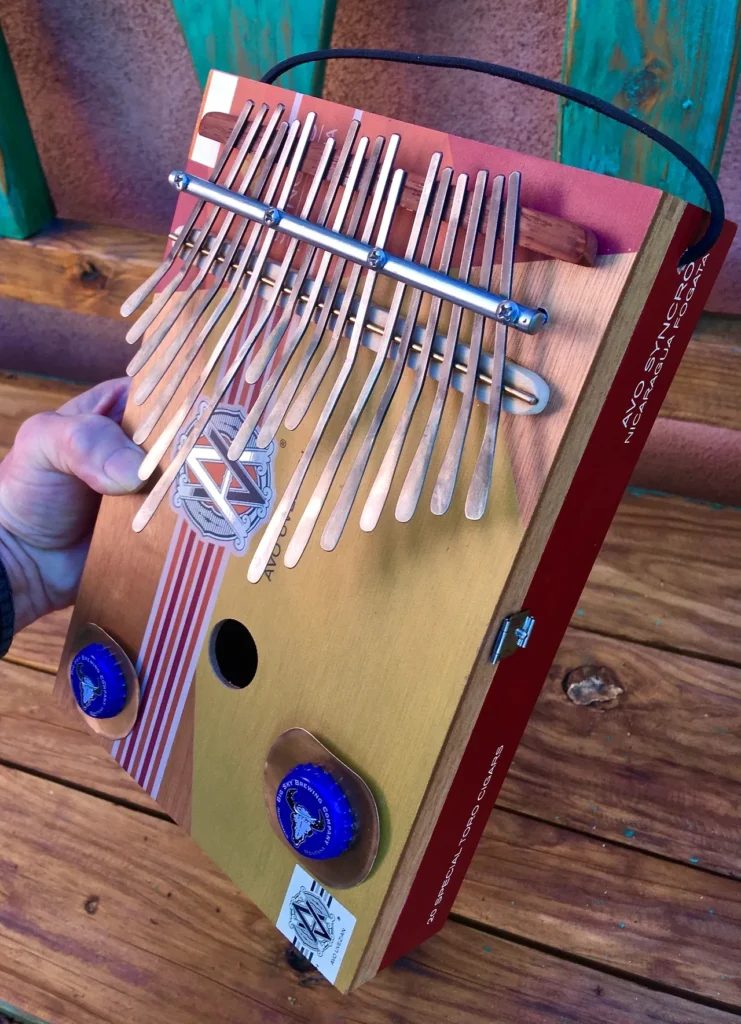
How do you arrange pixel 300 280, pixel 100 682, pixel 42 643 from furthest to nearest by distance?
pixel 42 643 < pixel 100 682 < pixel 300 280

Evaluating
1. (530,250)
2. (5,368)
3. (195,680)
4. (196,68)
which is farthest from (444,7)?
(5,368)

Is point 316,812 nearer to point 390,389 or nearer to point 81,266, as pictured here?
point 390,389

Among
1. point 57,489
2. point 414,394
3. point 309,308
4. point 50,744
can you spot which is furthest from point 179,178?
point 50,744

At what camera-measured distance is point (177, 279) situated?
63 centimetres

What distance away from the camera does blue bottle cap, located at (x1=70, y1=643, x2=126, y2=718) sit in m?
0.67

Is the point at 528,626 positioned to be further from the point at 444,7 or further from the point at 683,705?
Result: the point at 444,7

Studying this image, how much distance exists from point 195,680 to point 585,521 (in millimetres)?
338

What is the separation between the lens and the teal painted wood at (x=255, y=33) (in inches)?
30.0

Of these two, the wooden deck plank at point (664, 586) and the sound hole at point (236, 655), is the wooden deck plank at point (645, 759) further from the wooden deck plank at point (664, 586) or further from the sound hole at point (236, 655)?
the sound hole at point (236, 655)

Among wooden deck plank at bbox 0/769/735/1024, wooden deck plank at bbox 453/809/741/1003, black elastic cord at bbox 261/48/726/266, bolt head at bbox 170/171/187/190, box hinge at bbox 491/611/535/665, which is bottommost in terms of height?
wooden deck plank at bbox 0/769/735/1024

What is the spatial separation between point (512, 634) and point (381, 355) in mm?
198

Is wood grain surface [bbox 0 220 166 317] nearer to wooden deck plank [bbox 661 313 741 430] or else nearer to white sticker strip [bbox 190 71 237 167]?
white sticker strip [bbox 190 71 237 167]

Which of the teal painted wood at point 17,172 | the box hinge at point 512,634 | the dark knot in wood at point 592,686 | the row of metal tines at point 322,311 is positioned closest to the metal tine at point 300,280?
the row of metal tines at point 322,311

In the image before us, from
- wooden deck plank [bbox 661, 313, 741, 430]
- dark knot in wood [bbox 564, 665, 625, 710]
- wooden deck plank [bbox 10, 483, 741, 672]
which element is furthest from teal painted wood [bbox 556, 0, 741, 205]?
dark knot in wood [bbox 564, 665, 625, 710]
